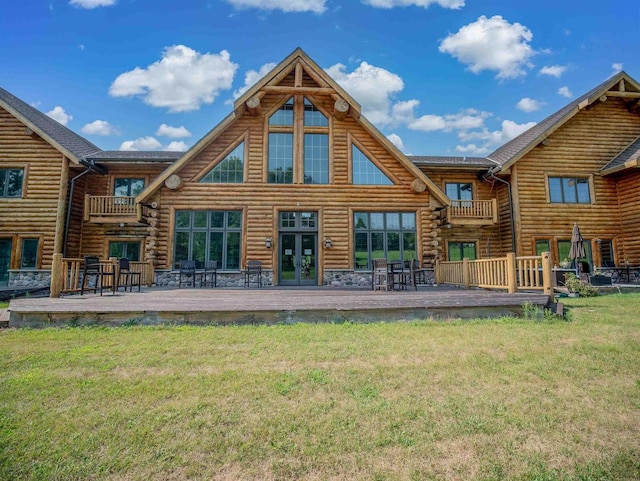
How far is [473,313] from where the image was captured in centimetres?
627

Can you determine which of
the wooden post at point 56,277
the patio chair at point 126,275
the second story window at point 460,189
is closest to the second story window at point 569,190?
the second story window at point 460,189

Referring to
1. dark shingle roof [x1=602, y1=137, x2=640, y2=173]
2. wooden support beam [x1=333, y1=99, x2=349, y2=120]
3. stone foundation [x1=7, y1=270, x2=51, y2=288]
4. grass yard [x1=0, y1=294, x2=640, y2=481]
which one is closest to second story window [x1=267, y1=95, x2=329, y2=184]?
wooden support beam [x1=333, y1=99, x2=349, y2=120]

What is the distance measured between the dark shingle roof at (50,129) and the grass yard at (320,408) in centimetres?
1186

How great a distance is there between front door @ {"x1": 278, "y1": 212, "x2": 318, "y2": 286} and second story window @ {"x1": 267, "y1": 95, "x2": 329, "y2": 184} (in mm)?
1482

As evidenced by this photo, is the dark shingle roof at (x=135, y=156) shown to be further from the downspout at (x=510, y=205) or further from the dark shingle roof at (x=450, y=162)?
the downspout at (x=510, y=205)

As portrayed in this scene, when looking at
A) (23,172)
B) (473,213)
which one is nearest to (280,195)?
(473,213)

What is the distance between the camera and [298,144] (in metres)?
13.1

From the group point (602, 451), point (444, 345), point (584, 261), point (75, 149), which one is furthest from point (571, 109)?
point (75, 149)

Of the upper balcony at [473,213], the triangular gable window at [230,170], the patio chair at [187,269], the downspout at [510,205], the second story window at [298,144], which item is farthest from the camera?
the downspout at [510,205]

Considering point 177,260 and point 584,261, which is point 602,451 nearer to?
point 177,260

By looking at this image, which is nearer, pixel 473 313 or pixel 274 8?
pixel 473 313

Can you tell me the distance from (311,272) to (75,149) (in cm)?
1130

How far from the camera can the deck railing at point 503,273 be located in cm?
667

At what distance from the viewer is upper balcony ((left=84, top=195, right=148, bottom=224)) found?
12781 mm
